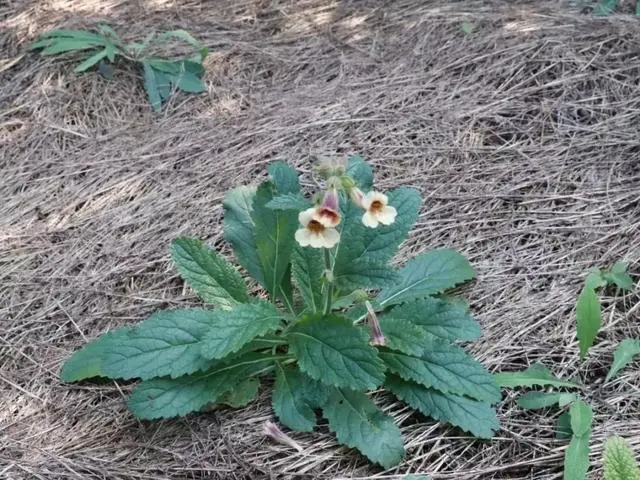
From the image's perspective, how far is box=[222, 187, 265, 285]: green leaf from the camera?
85.2 inches

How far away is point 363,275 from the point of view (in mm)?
1845

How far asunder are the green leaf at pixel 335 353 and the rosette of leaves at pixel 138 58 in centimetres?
174

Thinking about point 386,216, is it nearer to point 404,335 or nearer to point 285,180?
point 404,335

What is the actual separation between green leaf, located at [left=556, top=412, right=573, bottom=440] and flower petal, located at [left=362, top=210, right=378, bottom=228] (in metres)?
0.71

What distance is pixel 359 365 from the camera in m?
1.72

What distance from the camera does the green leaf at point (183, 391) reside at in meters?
1.81

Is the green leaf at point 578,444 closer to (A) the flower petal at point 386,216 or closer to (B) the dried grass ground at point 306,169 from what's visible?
(B) the dried grass ground at point 306,169

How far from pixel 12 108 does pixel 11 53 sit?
1.44 feet

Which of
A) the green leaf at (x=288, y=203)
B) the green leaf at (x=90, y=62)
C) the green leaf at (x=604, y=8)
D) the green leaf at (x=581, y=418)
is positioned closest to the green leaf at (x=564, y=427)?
the green leaf at (x=581, y=418)

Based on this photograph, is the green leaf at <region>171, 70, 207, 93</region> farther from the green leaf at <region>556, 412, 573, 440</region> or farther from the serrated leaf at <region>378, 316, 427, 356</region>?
the green leaf at <region>556, 412, 573, 440</region>

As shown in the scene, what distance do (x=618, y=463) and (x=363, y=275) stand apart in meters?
0.74

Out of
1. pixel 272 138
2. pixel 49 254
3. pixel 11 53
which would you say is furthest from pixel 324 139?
pixel 11 53

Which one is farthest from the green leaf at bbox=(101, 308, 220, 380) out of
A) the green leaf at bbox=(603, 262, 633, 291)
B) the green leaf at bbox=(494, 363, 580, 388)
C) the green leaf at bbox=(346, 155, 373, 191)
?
the green leaf at bbox=(603, 262, 633, 291)

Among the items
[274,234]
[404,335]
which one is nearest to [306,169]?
[274,234]
